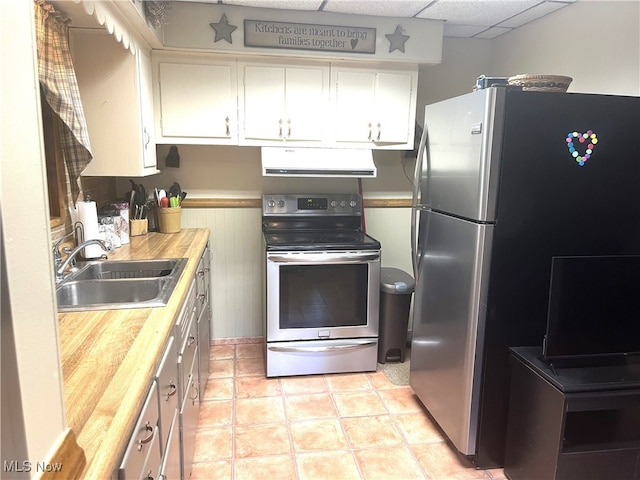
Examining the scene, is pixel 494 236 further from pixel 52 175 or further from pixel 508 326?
pixel 52 175

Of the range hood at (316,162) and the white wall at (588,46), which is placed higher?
the white wall at (588,46)

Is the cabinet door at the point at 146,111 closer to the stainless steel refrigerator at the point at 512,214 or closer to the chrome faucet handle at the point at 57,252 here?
the chrome faucet handle at the point at 57,252

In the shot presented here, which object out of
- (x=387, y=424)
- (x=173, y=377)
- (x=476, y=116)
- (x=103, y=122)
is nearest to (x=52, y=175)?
(x=103, y=122)

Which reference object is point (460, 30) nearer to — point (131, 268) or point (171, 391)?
point (131, 268)

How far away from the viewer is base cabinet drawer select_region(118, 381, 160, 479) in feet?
3.03

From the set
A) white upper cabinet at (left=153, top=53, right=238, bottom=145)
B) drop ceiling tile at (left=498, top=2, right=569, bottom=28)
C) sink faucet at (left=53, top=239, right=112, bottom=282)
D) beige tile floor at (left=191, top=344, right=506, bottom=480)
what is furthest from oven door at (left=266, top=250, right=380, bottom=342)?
drop ceiling tile at (left=498, top=2, right=569, bottom=28)

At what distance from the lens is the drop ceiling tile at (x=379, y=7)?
8.24 ft

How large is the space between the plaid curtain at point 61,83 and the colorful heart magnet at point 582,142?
2.02m

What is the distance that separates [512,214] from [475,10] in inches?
60.4

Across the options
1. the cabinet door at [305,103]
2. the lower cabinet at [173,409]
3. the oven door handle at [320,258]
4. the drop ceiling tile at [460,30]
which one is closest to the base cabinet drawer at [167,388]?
the lower cabinet at [173,409]

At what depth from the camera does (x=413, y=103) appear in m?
2.95

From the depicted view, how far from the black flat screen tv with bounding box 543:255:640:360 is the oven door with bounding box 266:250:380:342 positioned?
1241mm

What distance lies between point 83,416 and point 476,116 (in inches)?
68.1

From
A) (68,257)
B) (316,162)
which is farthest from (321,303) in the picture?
(68,257)
